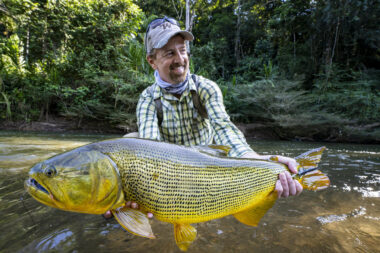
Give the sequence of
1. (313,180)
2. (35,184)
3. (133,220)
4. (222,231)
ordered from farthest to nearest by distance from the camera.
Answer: (222,231)
(313,180)
(133,220)
(35,184)

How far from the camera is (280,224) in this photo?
2203mm

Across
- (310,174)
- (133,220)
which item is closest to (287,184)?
(310,174)

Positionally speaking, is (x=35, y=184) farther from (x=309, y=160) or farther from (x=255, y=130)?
(x=255, y=130)

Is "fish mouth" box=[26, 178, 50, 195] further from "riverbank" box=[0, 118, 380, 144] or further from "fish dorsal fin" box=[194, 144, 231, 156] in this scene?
"riverbank" box=[0, 118, 380, 144]

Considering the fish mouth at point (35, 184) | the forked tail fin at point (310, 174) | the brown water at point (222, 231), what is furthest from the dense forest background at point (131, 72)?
the fish mouth at point (35, 184)

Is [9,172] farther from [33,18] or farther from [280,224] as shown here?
[33,18]

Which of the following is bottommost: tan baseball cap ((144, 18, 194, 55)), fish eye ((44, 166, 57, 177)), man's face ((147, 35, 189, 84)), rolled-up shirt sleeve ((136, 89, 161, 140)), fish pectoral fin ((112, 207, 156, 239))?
fish pectoral fin ((112, 207, 156, 239))

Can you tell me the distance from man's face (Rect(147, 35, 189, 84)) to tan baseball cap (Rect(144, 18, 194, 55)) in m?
0.08

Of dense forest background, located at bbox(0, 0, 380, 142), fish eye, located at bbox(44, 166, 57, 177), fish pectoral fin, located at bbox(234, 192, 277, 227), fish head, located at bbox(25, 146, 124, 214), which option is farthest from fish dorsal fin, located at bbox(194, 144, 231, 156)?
dense forest background, located at bbox(0, 0, 380, 142)

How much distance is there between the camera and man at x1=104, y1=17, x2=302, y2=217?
7.79 ft

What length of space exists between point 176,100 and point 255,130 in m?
12.0

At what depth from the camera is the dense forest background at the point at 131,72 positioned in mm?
12578

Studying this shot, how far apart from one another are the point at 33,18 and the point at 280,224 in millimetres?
18130

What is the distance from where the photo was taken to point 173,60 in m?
2.49
